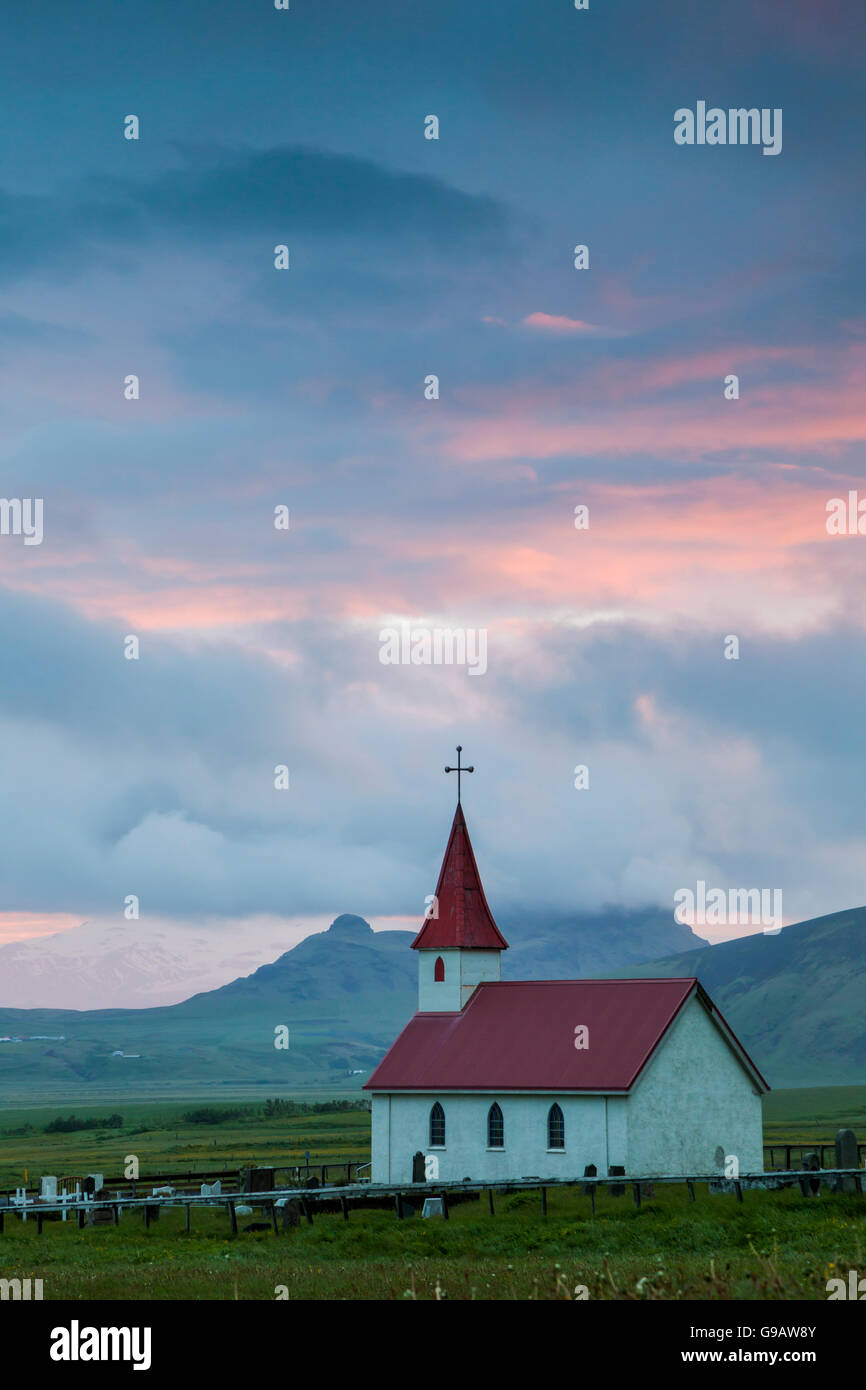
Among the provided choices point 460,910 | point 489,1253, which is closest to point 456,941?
point 460,910

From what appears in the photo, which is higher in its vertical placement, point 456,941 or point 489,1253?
point 456,941

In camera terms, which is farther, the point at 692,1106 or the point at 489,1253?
the point at 692,1106

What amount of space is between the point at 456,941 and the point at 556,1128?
9.75 m

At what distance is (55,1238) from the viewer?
130 feet

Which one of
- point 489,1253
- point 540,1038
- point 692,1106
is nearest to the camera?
point 489,1253

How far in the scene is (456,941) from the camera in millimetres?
62375

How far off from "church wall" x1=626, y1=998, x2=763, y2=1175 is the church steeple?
9213mm

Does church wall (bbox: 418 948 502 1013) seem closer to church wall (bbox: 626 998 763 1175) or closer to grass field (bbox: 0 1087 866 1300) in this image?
church wall (bbox: 626 998 763 1175)

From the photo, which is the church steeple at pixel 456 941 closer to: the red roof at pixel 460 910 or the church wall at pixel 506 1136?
the red roof at pixel 460 910

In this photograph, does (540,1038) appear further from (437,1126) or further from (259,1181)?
(259,1181)

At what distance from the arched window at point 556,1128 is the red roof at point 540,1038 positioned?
0.90 m

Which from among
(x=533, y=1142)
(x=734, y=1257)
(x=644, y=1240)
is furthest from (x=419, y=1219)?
(x=533, y=1142)
